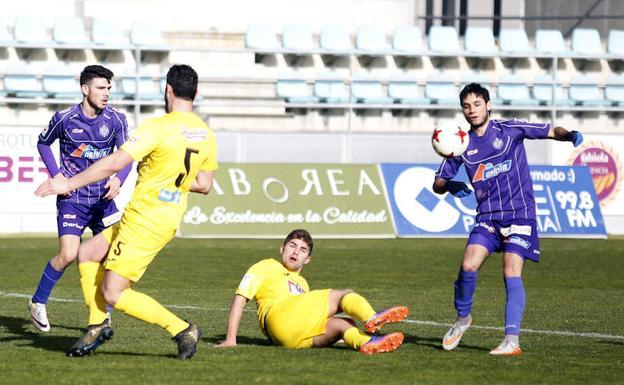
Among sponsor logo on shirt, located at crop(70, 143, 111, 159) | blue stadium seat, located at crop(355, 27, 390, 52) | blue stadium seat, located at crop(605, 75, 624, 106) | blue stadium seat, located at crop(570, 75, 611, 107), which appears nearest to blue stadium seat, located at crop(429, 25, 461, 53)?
blue stadium seat, located at crop(355, 27, 390, 52)

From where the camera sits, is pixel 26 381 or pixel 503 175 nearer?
pixel 26 381

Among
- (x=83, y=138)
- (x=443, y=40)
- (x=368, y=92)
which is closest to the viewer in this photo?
(x=83, y=138)

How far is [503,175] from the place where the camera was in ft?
32.2

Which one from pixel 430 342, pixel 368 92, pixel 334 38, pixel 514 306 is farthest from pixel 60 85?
pixel 514 306

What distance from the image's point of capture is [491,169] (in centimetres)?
984

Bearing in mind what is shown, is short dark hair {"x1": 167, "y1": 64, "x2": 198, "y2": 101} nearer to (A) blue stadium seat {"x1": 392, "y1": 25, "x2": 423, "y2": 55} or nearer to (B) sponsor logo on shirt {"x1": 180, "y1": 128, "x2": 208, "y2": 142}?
(B) sponsor logo on shirt {"x1": 180, "y1": 128, "x2": 208, "y2": 142}

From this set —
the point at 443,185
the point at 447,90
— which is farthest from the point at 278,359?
the point at 447,90

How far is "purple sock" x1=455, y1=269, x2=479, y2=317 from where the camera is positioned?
31.7 ft

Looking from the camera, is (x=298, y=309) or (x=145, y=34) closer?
(x=298, y=309)

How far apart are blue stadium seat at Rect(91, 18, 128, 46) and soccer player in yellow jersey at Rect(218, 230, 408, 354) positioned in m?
18.0

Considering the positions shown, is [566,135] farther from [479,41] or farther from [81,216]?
[479,41]

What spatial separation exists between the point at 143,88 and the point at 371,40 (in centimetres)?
581

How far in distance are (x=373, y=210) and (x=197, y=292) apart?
30.9ft

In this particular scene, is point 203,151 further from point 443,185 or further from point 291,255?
point 443,185
